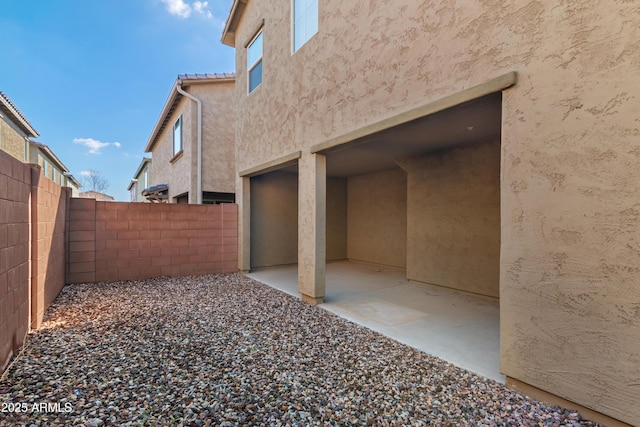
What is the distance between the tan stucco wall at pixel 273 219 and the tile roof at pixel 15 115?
9.80 m

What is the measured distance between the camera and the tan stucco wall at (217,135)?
36.0 feet

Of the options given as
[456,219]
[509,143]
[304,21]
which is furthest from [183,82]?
[509,143]

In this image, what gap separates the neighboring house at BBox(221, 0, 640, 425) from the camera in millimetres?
2225

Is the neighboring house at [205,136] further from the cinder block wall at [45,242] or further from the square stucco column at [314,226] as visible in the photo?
the square stucco column at [314,226]

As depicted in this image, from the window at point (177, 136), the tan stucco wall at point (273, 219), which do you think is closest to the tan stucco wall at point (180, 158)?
the window at point (177, 136)

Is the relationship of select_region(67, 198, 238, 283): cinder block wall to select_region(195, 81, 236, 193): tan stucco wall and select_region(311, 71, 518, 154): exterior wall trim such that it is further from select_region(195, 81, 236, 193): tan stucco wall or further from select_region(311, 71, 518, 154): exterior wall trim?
select_region(311, 71, 518, 154): exterior wall trim

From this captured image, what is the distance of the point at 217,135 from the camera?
11203mm

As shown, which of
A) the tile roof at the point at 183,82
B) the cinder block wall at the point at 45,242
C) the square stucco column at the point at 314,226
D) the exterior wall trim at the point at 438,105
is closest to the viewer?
the exterior wall trim at the point at 438,105

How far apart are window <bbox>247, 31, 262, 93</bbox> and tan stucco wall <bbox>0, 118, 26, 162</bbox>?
8.27 m

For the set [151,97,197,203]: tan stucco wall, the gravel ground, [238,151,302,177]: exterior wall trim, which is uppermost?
[151,97,197,203]: tan stucco wall

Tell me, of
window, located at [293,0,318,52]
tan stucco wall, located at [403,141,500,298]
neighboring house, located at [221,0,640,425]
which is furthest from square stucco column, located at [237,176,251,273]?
tan stucco wall, located at [403,141,500,298]

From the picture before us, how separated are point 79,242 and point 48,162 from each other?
19.2 meters

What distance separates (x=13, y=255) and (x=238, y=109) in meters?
6.99

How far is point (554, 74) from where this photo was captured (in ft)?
8.25
